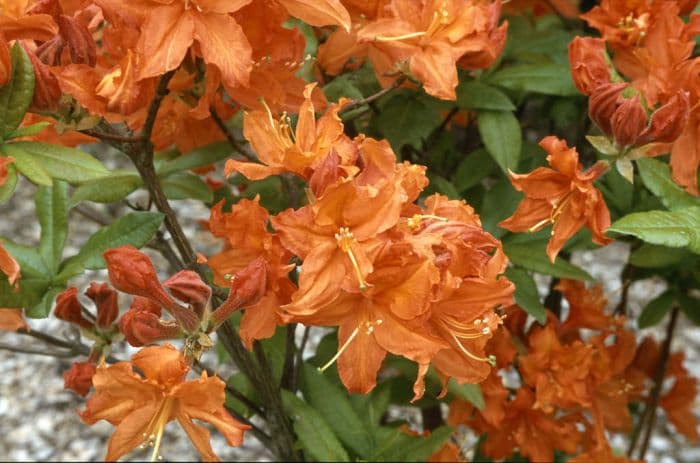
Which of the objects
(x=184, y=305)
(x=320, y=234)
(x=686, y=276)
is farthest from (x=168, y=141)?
(x=686, y=276)

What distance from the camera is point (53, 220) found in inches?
54.7

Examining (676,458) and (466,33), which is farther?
(676,458)

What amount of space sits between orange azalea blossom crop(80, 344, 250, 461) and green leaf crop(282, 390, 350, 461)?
39cm

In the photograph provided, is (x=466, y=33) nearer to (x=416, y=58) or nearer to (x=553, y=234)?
(x=416, y=58)

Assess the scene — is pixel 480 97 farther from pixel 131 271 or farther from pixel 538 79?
pixel 131 271

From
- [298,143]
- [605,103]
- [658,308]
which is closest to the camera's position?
[298,143]

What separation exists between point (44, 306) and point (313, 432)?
42 centimetres

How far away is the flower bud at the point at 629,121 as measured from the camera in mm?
1115

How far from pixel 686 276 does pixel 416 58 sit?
2.49 ft

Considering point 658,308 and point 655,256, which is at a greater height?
point 655,256

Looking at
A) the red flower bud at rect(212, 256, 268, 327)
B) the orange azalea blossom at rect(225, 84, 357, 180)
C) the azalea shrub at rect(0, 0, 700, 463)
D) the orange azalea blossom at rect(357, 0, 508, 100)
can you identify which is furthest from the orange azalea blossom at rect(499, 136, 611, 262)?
the red flower bud at rect(212, 256, 268, 327)

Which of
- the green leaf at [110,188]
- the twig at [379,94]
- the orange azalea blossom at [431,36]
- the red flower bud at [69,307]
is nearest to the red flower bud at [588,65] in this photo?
the orange azalea blossom at [431,36]

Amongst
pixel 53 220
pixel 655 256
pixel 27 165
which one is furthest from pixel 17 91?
pixel 655 256

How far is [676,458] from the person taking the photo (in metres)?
2.59
